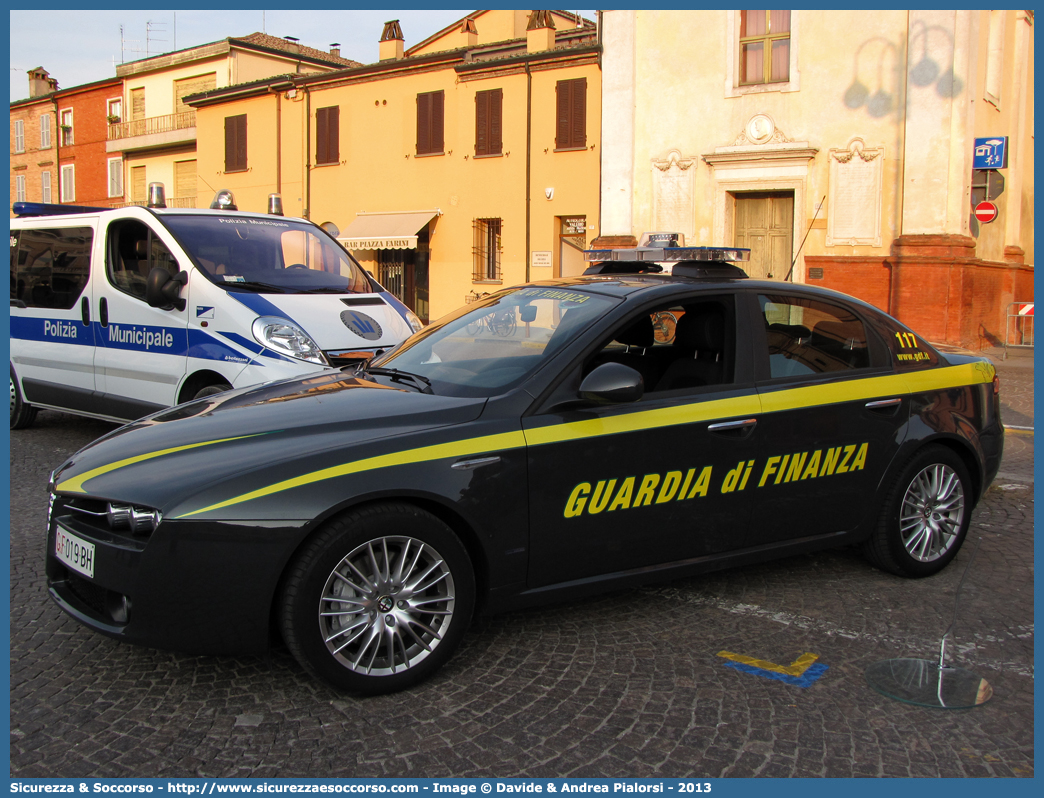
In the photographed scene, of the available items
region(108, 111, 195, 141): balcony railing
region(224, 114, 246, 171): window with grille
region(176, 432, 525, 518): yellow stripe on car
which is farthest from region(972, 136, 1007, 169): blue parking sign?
region(108, 111, 195, 141): balcony railing

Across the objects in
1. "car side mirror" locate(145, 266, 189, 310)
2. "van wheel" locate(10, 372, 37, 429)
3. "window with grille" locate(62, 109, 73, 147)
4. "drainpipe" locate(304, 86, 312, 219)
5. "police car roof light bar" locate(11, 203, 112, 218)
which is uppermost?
"window with grille" locate(62, 109, 73, 147)

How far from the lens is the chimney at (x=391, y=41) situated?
98.8 ft

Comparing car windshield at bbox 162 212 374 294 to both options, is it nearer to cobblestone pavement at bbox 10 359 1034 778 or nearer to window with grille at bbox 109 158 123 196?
cobblestone pavement at bbox 10 359 1034 778

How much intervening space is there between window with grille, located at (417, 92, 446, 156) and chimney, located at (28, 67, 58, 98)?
30757 mm

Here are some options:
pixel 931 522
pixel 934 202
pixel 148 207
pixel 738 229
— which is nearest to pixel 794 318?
pixel 931 522

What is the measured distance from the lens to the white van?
6695mm

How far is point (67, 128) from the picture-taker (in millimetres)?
42781

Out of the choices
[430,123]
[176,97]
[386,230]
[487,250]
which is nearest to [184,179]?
[176,97]

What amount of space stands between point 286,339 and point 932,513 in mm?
4268

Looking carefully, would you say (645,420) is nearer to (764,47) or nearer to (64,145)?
(764,47)

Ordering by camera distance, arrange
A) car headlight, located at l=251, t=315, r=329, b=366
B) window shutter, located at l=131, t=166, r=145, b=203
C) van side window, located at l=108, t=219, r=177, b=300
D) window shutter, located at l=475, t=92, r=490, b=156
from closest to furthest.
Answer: car headlight, located at l=251, t=315, r=329, b=366 < van side window, located at l=108, t=219, r=177, b=300 < window shutter, located at l=475, t=92, r=490, b=156 < window shutter, located at l=131, t=166, r=145, b=203
